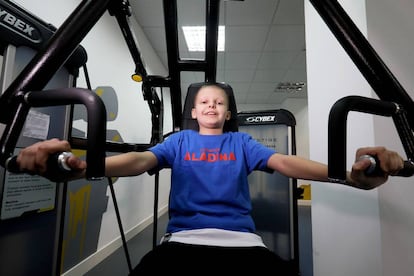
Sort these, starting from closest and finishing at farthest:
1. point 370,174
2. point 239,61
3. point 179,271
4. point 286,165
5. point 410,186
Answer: point 370,174, point 179,271, point 286,165, point 410,186, point 239,61

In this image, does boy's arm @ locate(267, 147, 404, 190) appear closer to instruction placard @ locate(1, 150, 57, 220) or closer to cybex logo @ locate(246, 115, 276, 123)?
instruction placard @ locate(1, 150, 57, 220)

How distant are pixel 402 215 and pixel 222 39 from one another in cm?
290

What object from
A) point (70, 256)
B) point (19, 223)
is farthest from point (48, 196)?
point (70, 256)

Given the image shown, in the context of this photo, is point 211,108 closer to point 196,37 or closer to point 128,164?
point 128,164

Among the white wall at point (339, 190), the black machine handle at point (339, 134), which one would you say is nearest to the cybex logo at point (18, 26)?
the black machine handle at point (339, 134)

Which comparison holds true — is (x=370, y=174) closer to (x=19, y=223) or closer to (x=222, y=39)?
(x=19, y=223)

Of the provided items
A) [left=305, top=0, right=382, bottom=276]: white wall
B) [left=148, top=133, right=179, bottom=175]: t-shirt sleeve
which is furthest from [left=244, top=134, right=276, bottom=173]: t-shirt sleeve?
[left=305, top=0, right=382, bottom=276]: white wall

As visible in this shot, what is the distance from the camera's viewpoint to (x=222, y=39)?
10.5 ft

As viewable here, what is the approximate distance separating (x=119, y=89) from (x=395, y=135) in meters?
2.34

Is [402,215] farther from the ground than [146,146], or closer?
closer

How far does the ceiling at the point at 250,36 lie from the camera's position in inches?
99.4

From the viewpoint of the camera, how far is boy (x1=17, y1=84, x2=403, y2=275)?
60 cm

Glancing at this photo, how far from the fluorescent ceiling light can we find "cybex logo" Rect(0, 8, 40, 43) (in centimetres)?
207

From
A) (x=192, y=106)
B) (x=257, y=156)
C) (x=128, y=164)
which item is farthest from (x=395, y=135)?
(x=128, y=164)
